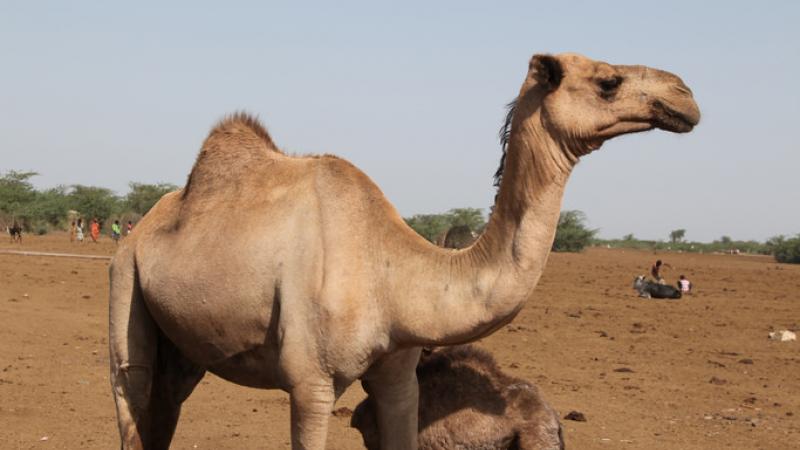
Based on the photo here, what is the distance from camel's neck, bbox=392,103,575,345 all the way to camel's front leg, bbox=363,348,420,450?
0.61 metres

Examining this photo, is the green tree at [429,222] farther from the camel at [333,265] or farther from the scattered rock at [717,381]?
the camel at [333,265]

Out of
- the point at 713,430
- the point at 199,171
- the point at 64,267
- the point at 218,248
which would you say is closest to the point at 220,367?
the point at 218,248

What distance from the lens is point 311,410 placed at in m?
5.23

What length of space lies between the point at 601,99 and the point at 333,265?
148cm

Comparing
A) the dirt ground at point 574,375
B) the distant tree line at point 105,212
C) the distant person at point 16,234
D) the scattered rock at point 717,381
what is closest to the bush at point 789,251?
the distant tree line at point 105,212

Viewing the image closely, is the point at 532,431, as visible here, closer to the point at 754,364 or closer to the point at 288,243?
the point at 288,243

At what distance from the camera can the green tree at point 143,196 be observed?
193 feet

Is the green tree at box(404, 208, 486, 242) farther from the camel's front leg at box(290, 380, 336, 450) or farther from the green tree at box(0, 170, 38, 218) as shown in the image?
the camel's front leg at box(290, 380, 336, 450)

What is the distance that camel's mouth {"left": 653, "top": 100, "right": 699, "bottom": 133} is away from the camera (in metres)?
4.75

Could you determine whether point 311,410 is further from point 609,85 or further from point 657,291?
point 657,291

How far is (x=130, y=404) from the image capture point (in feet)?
20.6

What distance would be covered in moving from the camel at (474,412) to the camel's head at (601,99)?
2.68 meters

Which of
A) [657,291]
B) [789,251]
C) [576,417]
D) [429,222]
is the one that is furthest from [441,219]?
[576,417]

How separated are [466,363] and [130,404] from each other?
7.69 feet
